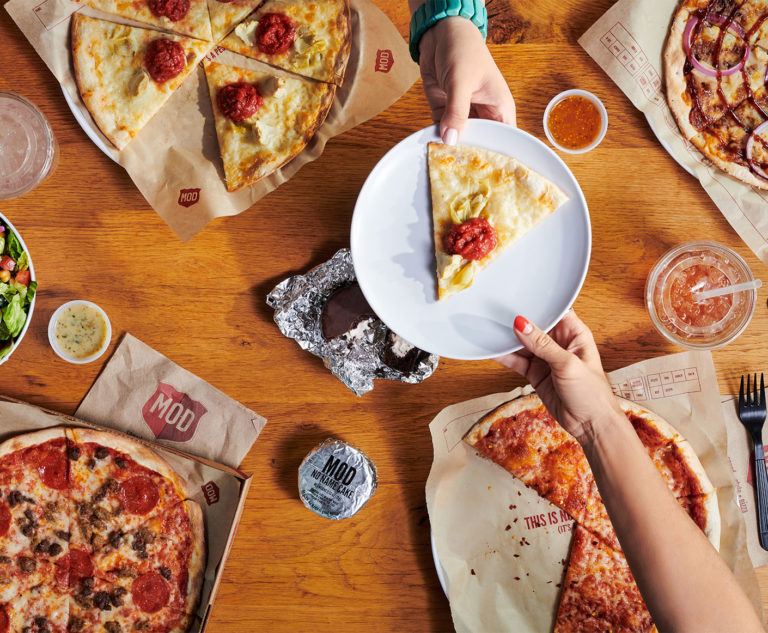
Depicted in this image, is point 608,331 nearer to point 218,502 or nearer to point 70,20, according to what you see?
point 218,502

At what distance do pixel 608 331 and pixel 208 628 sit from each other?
2620 mm

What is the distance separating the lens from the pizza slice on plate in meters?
3.51

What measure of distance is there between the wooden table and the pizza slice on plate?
0.20 m

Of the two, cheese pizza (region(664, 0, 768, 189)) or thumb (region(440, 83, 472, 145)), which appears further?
cheese pizza (region(664, 0, 768, 189))

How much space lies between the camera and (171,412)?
141 inches

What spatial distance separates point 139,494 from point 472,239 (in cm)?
221

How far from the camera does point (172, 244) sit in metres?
3.59

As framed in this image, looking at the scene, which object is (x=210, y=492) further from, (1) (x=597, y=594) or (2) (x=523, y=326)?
(1) (x=597, y=594)

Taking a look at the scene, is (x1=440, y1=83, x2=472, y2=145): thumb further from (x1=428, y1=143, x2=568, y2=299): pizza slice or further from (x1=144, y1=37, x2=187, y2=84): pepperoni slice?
(x1=144, y1=37, x2=187, y2=84): pepperoni slice

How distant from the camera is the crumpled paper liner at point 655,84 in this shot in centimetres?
352

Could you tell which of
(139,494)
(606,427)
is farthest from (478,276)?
(139,494)

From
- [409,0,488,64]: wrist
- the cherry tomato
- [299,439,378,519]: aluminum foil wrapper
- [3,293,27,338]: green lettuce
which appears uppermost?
[409,0,488,64]: wrist

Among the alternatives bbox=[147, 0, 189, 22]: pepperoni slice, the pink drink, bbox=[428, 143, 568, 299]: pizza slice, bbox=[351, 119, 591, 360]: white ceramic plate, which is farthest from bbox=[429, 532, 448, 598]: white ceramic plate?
bbox=[147, 0, 189, 22]: pepperoni slice

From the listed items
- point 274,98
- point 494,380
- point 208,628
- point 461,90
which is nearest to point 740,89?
point 461,90
